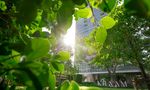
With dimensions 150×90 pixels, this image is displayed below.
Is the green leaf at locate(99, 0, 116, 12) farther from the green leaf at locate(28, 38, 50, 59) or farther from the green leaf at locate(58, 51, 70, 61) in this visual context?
the green leaf at locate(28, 38, 50, 59)

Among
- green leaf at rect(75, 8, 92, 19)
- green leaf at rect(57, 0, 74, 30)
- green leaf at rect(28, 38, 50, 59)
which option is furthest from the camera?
green leaf at rect(75, 8, 92, 19)

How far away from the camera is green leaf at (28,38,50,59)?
1.40ft

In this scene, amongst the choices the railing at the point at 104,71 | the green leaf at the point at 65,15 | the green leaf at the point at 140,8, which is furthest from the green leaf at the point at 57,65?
the railing at the point at 104,71

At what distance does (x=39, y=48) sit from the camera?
1.42ft

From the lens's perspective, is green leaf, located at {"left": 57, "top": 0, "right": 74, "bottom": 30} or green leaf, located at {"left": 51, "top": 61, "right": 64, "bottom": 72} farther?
green leaf, located at {"left": 51, "top": 61, "right": 64, "bottom": 72}

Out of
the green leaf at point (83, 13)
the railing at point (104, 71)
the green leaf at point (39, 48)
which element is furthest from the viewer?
the railing at point (104, 71)

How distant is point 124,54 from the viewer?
24.9 meters

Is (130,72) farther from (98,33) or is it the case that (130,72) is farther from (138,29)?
(98,33)

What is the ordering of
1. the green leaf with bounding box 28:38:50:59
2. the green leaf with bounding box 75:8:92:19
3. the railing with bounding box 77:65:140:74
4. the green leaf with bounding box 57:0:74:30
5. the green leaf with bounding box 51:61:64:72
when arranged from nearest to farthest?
the green leaf with bounding box 28:38:50:59 → the green leaf with bounding box 57:0:74:30 → the green leaf with bounding box 51:61:64:72 → the green leaf with bounding box 75:8:92:19 → the railing with bounding box 77:65:140:74

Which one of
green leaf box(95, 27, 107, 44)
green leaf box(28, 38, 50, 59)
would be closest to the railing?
green leaf box(95, 27, 107, 44)

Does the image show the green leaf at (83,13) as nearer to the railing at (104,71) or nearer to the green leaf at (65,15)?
the green leaf at (65,15)

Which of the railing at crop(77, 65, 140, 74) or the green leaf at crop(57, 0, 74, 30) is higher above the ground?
the railing at crop(77, 65, 140, 74)

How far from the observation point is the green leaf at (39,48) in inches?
16.8

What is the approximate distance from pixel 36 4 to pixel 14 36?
0.32 meters
